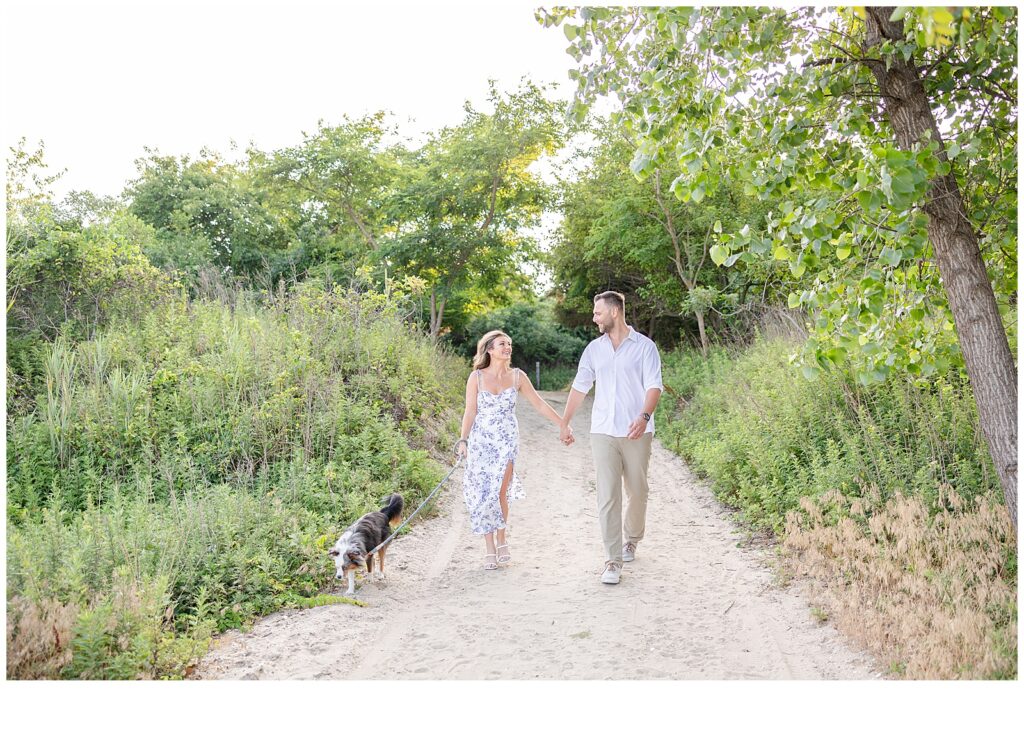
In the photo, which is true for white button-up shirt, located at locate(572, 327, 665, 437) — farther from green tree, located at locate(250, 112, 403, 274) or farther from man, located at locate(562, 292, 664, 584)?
green tree, located at locate(250, 112, 403, 274)

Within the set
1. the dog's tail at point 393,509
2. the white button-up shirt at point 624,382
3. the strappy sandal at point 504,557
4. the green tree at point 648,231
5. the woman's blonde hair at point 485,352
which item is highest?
the green tree at point 648,231

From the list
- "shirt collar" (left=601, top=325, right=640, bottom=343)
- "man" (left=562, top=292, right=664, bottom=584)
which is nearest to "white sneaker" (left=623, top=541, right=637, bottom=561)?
"man" (left=562, top=292, right=664, bottom=584)

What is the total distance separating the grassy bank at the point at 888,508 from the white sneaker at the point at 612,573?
1.26 meters

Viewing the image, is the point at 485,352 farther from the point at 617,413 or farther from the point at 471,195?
the point at 471,195

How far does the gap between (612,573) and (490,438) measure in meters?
1.36

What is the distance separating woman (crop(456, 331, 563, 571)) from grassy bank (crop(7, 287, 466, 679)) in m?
1.25

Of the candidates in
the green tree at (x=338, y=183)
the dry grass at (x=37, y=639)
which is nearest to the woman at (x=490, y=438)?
the dry grass at (x=37, y=639)

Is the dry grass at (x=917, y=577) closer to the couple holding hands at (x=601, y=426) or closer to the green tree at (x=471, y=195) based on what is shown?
the couple holding hands at (x=601, y=426)

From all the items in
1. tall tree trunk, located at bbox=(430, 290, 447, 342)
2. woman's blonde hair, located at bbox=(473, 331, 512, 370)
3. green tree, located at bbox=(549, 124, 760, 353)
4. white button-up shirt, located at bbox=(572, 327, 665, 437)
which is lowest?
white button-up shirt, located at bbox=(572, 327, 665, 437)

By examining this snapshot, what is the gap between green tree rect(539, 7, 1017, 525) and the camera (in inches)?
149

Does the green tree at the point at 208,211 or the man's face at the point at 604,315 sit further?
the green tree at the point at 208,211

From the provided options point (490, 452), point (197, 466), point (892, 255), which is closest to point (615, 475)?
point (490, 452)

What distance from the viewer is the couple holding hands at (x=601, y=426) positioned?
4973 mm

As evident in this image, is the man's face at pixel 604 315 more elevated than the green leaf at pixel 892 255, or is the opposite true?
the green leaf at pixel 892 255
